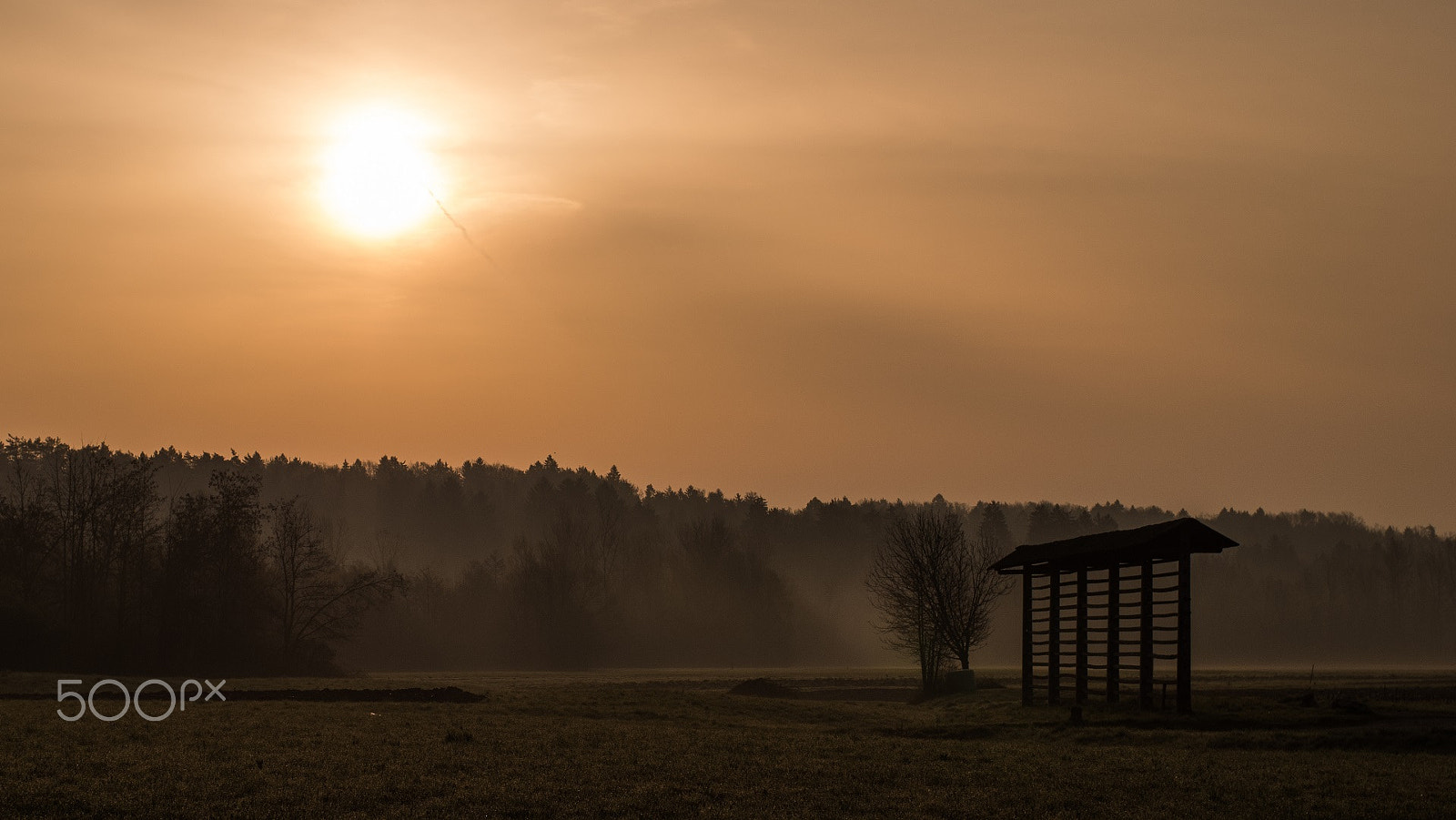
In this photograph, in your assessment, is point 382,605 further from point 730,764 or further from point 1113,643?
point 730,764

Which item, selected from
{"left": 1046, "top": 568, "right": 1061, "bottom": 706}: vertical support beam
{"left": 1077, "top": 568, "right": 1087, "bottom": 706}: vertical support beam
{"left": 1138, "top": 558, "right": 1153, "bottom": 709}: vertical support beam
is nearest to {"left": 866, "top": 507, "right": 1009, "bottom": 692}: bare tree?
{"left": 1046, "top": 568, "right": 1061, "bottom": 706}: vertical support beam

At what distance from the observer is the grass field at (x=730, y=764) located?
21.0 metres

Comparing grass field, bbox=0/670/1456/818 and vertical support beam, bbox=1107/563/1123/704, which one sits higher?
vertical support beam, bbox=1107/563/1123/704

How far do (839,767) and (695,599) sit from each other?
136 meters

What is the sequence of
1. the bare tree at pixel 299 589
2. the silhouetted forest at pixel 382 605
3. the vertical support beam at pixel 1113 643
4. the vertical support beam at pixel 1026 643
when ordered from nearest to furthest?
the vertical support beam at pixel 1113 643
the vertical support beam at pixel 1026 643
the silhouetted forest at pixel 382 605
the bare tree at pixel 299 589

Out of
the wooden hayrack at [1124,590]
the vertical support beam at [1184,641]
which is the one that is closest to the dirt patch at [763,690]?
the wooden hayrack at [1124,590]

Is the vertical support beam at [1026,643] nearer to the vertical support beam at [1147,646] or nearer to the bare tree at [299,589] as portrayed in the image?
the vertical support beam at [1147,646]

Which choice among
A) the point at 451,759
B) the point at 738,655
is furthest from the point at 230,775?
the point at 738,655

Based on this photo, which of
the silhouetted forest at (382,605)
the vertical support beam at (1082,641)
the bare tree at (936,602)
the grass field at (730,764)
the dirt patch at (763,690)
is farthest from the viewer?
the silhouetted forest at (382,605)

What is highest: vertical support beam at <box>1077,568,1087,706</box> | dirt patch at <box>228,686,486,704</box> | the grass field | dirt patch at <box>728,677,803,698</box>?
vertical support beam at <box>1077,568,1087,706</box>

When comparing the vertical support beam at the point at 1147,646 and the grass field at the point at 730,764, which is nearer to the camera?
the grass field at the point at 730,764

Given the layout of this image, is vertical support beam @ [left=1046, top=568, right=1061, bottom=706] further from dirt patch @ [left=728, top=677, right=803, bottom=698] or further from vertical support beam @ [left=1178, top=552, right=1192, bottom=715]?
dirt patch @ [left=728, top=677, right=803, bottom=698]

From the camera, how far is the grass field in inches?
828

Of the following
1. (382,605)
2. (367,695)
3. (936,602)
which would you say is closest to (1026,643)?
(936,602)
